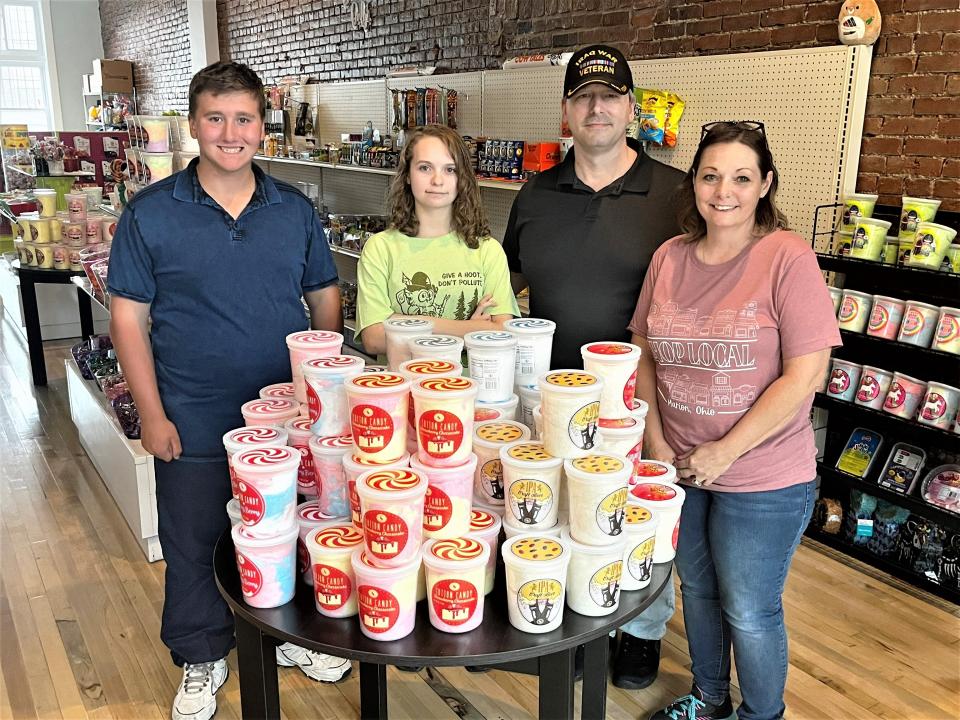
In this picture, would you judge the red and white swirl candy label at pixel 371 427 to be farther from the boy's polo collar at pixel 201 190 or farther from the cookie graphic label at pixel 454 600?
the boy's polo collar at pixel 201 190

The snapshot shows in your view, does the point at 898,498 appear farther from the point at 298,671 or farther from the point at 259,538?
the point at 259,538

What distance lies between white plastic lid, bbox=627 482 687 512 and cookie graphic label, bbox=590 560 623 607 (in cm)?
21

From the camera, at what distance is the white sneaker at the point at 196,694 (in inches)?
95.8

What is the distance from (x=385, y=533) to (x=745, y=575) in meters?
1.06

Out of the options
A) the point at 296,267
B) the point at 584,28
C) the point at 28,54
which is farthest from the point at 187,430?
the point at 28,54

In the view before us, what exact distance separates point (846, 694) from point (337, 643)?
77.3 inches

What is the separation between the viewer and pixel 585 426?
5.12 feet

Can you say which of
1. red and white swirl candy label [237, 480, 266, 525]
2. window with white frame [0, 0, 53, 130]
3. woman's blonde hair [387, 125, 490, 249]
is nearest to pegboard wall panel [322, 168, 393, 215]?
woman's blonde hair [387, 125, 490, 249]

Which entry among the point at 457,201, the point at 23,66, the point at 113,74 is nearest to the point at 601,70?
the point at 457,201

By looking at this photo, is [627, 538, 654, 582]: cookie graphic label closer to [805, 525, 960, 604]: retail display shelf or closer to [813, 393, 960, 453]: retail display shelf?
[813, 393, 960, 453]: retail display shelf

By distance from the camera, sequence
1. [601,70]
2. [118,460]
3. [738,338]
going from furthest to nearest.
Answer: [118,460]
[601,70]
[738,338]

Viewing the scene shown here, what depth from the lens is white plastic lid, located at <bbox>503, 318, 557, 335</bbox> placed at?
1904mm

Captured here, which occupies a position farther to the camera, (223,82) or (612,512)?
(223,82)

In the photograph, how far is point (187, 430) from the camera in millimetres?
2293
